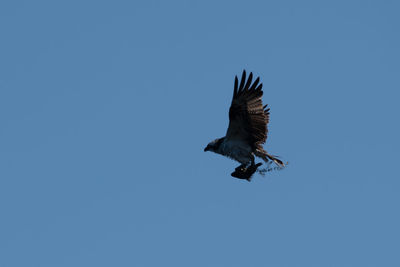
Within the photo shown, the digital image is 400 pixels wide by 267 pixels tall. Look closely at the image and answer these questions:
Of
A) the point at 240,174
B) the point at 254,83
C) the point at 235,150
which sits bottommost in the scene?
the point at 240,174

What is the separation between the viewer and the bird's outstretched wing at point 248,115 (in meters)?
21.6

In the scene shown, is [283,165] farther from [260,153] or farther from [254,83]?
[254,83]

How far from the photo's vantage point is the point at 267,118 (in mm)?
22172

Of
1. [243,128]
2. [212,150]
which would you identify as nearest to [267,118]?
[243,128]

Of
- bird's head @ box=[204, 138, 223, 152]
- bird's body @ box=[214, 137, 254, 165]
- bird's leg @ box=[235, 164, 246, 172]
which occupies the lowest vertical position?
bird's leg @ box=[235, 164, 246, 172]

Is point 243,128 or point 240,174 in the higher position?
point 243,128

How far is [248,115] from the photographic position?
21844mm

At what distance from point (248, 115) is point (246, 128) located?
53 centimetres

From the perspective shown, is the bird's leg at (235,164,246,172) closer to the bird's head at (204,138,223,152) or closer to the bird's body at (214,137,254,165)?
A: the bird's body at (214,137,254,165)

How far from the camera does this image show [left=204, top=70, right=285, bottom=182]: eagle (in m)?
21.6

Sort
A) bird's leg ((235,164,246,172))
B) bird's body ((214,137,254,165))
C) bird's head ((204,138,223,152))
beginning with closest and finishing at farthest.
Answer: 1. bird's leg ((235,164,246,172))
2. bird's body ((214,137,254,165))
3. bird's head ((204,138,223,152))

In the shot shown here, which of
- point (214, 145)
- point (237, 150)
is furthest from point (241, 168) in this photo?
point (214, 145)

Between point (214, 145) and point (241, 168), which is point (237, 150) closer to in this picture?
point (214, 145)

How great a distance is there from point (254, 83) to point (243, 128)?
170cm
